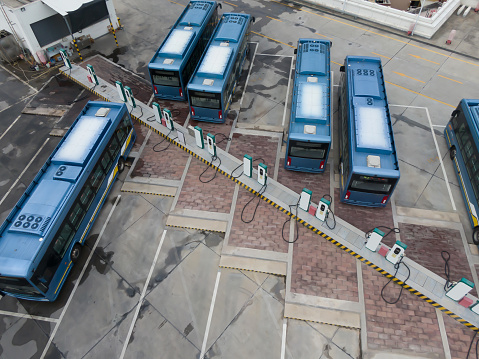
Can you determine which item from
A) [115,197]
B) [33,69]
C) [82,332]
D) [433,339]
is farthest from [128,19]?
[433,339]

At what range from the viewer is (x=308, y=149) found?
1727 centimetres

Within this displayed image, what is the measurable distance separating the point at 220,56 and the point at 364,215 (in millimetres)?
13530

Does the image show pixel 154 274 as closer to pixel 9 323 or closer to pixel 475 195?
pixel 9 323

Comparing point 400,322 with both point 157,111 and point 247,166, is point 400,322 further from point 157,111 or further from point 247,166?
point 157,111

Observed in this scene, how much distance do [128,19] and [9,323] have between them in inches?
1143

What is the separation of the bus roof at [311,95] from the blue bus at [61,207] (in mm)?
10160

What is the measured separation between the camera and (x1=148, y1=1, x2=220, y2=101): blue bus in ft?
70.1

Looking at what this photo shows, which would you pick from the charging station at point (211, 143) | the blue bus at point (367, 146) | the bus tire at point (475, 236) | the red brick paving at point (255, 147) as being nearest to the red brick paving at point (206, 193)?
the charging station at point (211, 143)

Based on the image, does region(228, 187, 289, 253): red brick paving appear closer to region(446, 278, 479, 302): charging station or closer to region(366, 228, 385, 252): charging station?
region(366, 228, 385, 252): charging station

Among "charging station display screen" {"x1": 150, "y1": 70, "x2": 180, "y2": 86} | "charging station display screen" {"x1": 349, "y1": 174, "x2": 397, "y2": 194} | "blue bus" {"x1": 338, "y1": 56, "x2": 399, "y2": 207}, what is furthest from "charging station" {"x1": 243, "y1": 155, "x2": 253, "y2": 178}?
"charging station display screen" {"x1": 150, "y1": 70, "x2": 180, "y2": 86}

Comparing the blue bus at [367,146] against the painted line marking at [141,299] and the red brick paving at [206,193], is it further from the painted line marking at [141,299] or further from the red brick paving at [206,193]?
the painted line marking at [141,299]

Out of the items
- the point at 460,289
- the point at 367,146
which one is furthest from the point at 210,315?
the point at 367,146

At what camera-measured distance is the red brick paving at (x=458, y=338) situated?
12.7 m

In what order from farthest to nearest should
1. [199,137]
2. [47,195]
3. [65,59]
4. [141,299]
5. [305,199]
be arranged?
1. [65,59]
2. [199,137]
3. [305,199]
4. [141,299]
5. [47,195]
